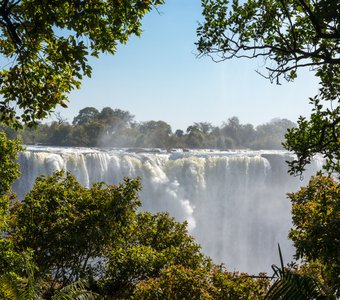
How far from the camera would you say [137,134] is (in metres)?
76.3

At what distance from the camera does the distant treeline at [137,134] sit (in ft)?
215

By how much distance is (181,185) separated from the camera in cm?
3162

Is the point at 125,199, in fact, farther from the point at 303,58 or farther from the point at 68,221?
the point at 303,58

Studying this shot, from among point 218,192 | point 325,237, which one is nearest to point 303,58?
point 325,237

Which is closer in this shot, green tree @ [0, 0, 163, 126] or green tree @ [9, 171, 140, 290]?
green tree @ [0, 0, 163, 126]

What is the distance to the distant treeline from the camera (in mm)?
65562

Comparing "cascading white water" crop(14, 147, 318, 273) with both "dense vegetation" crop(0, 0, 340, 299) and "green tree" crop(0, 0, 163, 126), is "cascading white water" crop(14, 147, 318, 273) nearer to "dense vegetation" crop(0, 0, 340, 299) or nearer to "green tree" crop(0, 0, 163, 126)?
"dense vegetation" crop(0, 0, 340, 299)

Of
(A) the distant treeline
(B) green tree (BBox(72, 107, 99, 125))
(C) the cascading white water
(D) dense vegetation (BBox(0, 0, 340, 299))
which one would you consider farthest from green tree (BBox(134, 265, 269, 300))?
(B) green tree (BBox(72, 107, 99, 125))

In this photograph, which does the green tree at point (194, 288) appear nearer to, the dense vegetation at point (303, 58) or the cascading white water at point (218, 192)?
the dense vegetation at point (303, 58)

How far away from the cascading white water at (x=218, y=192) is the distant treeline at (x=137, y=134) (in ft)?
77.8

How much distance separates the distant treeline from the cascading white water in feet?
77.8

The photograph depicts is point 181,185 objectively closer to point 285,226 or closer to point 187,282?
point 285,226

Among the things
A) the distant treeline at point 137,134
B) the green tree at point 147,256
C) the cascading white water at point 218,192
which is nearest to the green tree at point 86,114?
the distant treeline at point 137,134

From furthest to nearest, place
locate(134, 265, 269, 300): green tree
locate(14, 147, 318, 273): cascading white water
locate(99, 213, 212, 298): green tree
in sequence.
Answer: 1. locate(14, 147, 318, 273): cascading white water
2. locate(99, 213, 212, 298): green tree
3. locate(134, 265, 269, 300): green tree
